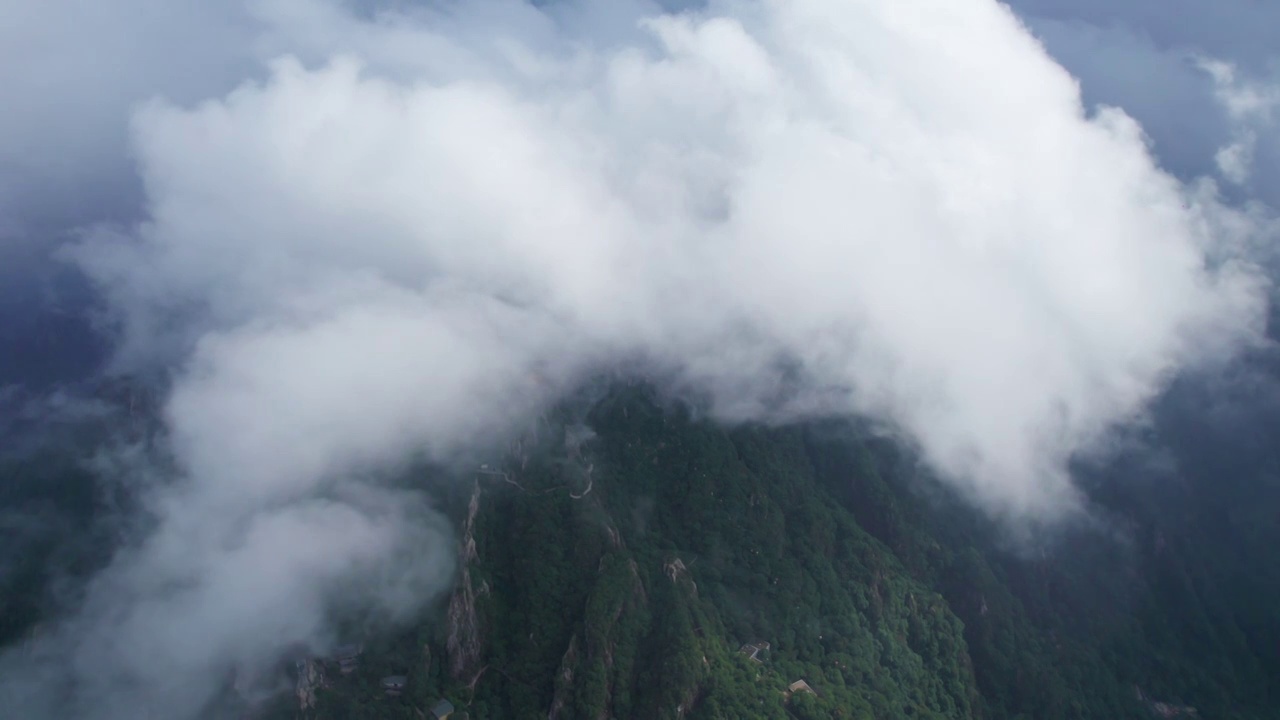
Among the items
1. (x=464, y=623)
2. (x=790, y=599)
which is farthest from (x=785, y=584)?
(x=464, y=623)

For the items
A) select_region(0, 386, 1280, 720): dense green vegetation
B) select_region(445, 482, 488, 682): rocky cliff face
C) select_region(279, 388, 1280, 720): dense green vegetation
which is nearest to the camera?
select_region(445, 482, 488, 682): rocky cliff face

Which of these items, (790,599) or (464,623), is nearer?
(464,623)

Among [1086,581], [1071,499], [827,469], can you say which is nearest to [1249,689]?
[1086,581]

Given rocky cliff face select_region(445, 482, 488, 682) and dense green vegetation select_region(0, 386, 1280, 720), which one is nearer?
rocky cliff face select_region(445, 482, 488, 682)

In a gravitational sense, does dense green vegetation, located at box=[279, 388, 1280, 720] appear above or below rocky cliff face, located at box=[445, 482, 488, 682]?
above

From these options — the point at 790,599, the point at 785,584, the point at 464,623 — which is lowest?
the point at 464,623

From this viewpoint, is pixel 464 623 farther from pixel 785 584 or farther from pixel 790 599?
pixel 785 584

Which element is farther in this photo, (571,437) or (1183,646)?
(1183,646)

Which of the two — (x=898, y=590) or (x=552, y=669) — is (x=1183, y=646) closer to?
(x=898, y=590)
